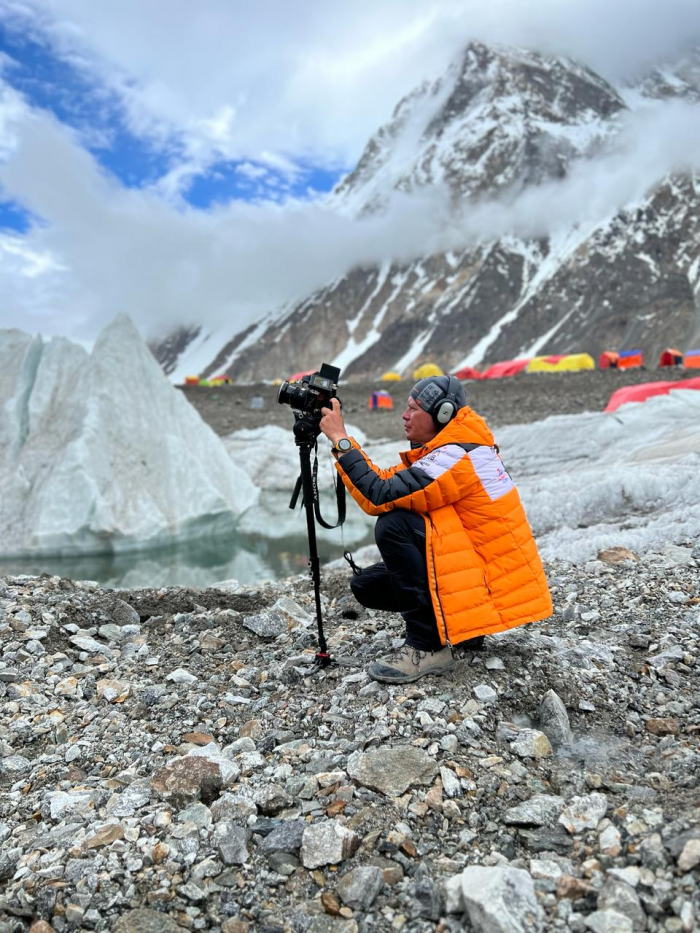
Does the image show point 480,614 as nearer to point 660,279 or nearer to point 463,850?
point 463,850

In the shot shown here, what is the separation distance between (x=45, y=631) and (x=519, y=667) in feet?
11.5

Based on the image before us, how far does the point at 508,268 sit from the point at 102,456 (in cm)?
12152

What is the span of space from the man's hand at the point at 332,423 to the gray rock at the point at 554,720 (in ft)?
5.77

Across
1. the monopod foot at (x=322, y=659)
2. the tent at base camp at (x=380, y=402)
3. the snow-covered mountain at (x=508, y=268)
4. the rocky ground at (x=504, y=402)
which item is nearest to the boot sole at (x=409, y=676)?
the monopod foot at (x=322, y=659)

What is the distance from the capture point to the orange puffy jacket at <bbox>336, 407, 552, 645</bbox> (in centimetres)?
356

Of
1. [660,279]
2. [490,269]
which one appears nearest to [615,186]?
[490,269]

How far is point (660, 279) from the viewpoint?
330 ft

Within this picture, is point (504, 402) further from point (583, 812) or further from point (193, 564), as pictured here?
point (583, 812)

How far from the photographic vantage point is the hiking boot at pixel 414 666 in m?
3.82

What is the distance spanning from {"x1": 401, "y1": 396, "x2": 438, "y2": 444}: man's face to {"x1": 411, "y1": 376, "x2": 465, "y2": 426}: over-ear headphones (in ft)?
0.10

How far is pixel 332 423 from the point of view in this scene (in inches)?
151

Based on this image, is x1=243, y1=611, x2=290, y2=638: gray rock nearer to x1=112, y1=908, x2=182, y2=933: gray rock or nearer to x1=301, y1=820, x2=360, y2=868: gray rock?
x1=301, y1=820, x2=360, y2=868: gray rock

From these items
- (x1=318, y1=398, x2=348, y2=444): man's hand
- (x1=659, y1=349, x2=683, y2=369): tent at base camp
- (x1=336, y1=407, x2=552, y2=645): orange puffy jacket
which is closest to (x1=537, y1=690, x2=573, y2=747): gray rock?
(x1=336, y1=407, x2=552, y2=645): orange puffy jacket

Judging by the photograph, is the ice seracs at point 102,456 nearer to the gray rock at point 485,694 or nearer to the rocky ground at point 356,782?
the rocky ground at point 356,782
